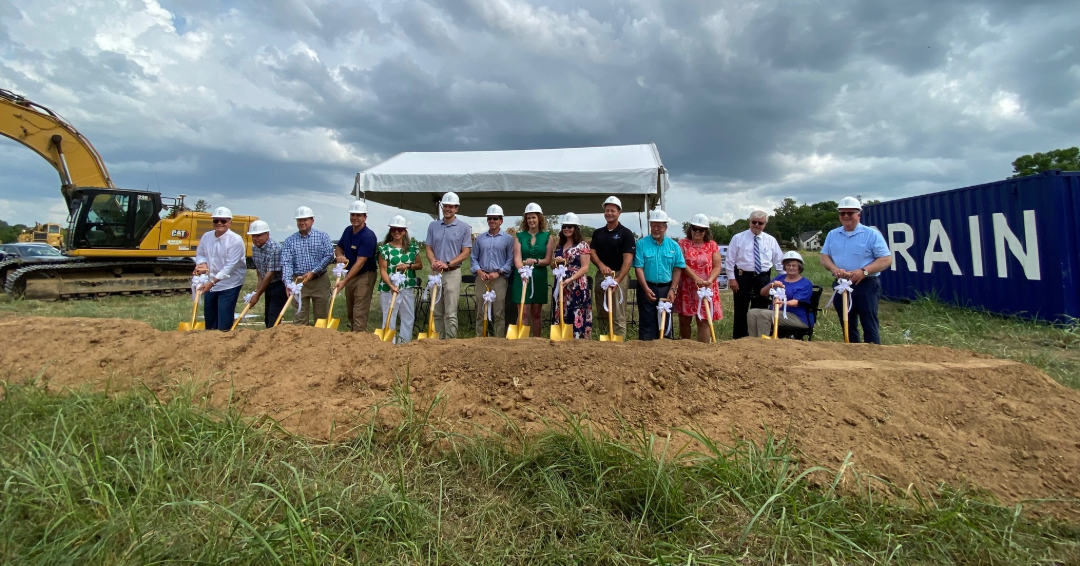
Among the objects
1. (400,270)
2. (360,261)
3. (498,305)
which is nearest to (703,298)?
(498,305)

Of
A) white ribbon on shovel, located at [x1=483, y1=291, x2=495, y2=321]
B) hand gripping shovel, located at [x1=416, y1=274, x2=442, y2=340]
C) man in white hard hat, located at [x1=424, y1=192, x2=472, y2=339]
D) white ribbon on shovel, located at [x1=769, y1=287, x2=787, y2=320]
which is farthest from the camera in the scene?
man in white hard hat, located at [x1=424, y1=192, x2=472, y2=339]

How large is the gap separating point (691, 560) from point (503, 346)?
213cm

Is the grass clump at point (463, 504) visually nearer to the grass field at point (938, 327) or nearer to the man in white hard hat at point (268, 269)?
the man in white hard hat at point (268, 269)

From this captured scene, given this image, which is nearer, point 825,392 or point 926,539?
point 926,539

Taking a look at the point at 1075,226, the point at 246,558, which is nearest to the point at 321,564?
the point at 246,558

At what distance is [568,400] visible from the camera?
2.86m

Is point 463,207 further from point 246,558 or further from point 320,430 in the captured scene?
point 246,558

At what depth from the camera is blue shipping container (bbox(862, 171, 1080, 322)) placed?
21.9 feet

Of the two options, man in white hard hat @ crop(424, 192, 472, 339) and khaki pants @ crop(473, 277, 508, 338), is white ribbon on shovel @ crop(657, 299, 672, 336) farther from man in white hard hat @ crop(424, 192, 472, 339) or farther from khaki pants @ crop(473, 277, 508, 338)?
man in white hard hat @ crop(424, 192, 472, 339)

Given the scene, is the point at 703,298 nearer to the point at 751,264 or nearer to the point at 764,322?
the point at 764,322

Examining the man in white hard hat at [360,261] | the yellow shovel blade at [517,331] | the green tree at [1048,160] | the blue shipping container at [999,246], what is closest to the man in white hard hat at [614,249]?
the yellow shovel blade at [517,331]

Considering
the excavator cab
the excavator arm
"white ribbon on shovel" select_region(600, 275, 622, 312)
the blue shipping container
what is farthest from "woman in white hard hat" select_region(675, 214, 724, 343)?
the excavator arm

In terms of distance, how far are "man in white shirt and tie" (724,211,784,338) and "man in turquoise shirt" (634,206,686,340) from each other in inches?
29.8

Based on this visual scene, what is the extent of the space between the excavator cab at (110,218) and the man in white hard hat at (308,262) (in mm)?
8384
